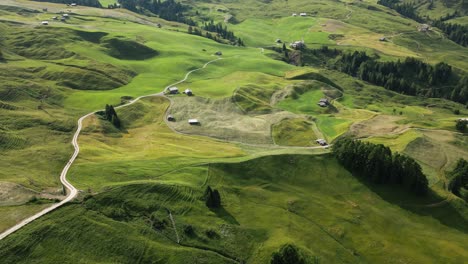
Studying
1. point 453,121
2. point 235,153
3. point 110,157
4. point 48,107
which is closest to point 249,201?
point 235,153

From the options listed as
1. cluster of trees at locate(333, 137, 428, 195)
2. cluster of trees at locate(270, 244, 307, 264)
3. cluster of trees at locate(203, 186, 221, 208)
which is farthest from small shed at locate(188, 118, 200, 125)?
cluster of trees at locate(270, 244, 307, 264)

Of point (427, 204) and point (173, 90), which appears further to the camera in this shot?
point (173, 90)

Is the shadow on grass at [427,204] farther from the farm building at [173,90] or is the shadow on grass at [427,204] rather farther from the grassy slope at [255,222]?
the farm building at [173,90]

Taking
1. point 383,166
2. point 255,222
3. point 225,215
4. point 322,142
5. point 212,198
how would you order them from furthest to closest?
point 322,142 < point 383,166 < point 212,198 < point 255,222 < point 225,215

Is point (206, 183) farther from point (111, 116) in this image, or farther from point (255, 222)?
point (111, 116)

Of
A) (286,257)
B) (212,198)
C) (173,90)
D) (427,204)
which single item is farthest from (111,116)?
(427,204)

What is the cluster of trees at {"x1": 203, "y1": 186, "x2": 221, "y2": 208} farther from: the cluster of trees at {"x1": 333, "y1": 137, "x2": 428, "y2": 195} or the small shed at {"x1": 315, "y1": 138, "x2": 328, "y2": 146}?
the small shed at {"x1": 315, "y1": 138, "x2": 328, "y2": 146}

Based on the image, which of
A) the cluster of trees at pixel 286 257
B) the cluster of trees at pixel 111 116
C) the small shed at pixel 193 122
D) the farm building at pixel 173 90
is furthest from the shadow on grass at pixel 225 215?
the farm building at pixel 173 90
